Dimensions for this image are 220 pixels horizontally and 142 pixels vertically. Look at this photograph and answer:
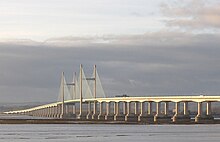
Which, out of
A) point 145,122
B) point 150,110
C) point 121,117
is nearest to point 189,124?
point 145,122

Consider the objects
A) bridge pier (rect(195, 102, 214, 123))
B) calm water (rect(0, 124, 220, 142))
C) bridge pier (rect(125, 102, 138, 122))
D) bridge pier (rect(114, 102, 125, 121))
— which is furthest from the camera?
bridge pier (rect(114, 102, 125, 121))

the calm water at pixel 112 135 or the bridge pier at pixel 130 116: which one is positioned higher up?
the bridge pier at pixel 130 116

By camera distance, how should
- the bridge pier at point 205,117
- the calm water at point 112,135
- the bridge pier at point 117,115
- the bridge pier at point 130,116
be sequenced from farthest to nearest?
the bridge pier at point 117,115 → the bridge pier at point 130,116 → the bridge pier at point 205,117 → the calm water at point 112,135

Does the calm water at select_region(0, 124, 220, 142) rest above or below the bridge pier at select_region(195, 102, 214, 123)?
below

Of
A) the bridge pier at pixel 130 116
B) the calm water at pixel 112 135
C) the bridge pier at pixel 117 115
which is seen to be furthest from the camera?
the bridge pier at pixel 117 115

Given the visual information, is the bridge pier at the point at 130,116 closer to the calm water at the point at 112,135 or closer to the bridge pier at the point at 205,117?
the bridge pier at the point at 205,117

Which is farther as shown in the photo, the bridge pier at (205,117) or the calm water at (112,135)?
the bridge pier at (205,117)

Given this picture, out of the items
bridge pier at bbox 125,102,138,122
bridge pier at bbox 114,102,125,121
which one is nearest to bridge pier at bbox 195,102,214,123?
bridge pier at bbox 125,102,138,122

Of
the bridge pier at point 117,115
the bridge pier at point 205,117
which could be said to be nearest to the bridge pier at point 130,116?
the bridge pier at point 117,115

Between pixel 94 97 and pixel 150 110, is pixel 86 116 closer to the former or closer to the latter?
pixel 94 97

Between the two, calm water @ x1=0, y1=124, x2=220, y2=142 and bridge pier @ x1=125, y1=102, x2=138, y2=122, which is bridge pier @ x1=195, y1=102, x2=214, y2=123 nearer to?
bridge pier @ x1=125, y1=102, x2=138, y2=122

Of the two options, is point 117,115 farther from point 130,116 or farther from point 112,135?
point 112,135
